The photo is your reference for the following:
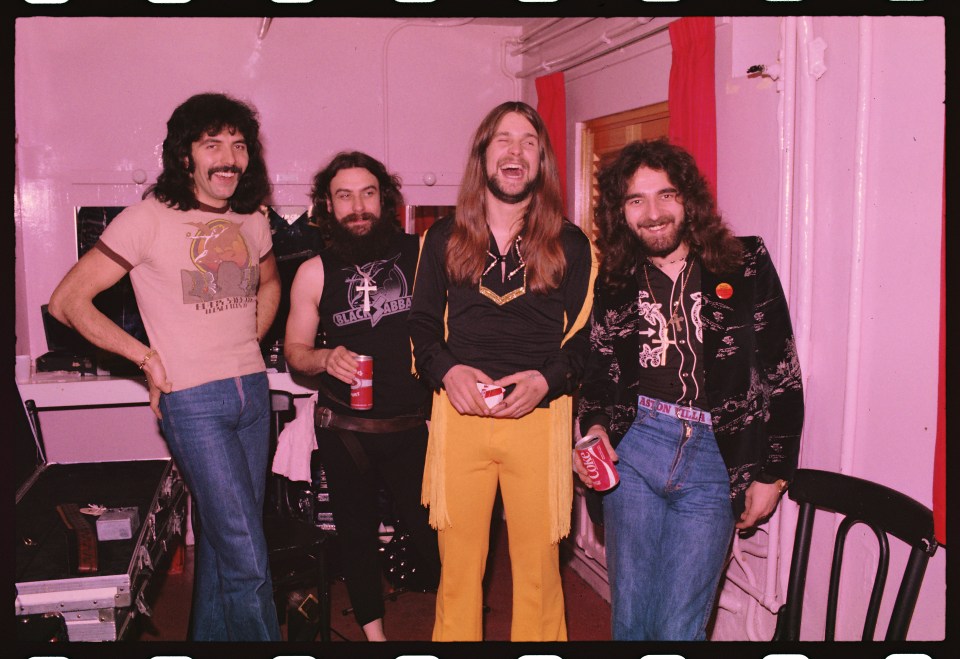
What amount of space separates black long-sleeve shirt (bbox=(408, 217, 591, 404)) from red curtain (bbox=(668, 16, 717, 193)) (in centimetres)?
78

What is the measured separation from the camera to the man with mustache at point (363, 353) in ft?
8.07

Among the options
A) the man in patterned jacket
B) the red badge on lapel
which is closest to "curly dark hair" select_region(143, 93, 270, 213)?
the man in patterned jacket

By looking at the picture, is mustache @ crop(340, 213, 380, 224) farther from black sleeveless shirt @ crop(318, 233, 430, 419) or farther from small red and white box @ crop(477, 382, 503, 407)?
small red and white box @ crop(477, 382, 503, 407)

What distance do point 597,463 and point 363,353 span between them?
916 mm

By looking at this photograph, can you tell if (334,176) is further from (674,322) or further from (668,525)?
(668,525)

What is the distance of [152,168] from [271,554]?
7.94ft

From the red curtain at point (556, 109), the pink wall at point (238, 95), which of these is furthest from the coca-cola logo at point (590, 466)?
the pink wall at point (238, 95)

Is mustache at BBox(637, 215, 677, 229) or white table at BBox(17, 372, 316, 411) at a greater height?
mustache at BBox(637, 215, 677, 229)

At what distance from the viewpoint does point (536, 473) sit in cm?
207

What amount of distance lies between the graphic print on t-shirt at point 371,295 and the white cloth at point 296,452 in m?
1.04

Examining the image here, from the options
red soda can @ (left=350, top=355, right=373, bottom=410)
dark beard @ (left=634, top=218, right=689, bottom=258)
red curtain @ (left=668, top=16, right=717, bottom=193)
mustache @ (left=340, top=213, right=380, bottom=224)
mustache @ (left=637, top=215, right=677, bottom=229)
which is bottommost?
red soda can @ (left=350, top=355, right=373, bottom=410)

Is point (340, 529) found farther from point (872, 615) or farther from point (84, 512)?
point (872, 615)

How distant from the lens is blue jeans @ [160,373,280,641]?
221cm

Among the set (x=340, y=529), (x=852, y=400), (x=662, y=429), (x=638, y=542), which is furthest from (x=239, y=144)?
(x=852, y=400)
